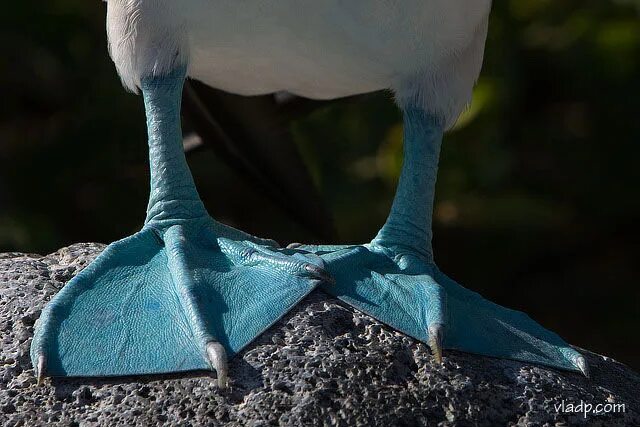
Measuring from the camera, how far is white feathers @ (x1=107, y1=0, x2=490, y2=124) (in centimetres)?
217

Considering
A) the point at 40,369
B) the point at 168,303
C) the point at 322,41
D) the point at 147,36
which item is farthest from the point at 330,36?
the point at 40,369

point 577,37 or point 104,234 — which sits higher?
point 577,37

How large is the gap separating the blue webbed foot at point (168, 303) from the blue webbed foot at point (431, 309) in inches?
3.1

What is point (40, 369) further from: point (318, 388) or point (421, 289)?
point (421, 289)

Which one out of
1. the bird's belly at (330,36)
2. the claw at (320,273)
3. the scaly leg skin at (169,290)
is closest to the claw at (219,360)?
the scaly leg skin at (169,290)

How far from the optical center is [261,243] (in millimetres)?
2240

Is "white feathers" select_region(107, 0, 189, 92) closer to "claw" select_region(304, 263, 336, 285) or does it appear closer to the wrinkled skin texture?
the wrinkled skin texture

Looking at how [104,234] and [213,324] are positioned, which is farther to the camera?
[104,234]

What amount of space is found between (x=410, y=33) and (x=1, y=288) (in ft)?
2.81

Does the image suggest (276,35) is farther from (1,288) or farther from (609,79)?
(609,79)

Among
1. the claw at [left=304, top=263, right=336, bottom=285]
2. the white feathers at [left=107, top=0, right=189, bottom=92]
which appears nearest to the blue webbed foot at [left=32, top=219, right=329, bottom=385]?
the claw at [left=304, top=263, right=336, bottom=285]

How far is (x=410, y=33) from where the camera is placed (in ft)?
7.36

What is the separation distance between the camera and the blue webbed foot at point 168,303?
1863 mm

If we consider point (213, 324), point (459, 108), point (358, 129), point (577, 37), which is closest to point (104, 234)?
point (358, 129)
